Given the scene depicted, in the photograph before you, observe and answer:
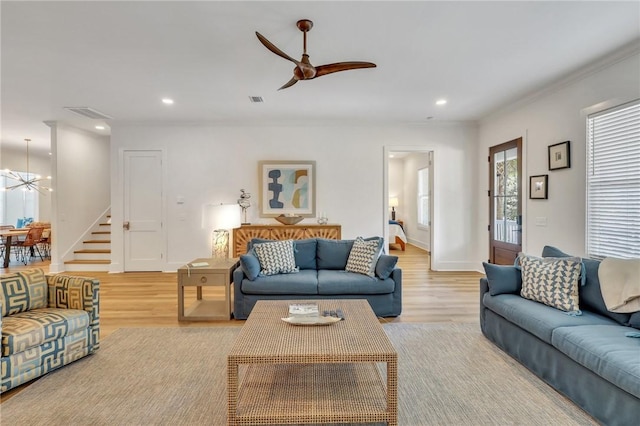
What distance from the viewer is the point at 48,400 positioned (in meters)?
2.09

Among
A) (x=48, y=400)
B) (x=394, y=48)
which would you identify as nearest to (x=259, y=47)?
(x=394, y=48)

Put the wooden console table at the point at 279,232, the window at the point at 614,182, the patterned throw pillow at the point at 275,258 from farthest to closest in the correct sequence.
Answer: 1. the wooden console table at the point at 279,232
2. the patterned throw pillow at the point at 275,258
3. the window at the point at 614,182

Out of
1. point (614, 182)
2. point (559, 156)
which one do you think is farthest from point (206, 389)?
point (559, 156)

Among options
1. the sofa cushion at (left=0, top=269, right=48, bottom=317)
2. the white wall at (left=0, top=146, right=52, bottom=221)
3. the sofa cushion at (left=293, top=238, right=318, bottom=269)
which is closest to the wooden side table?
the sofa cushion at (left=293, top=238, right=318, bottom=269)

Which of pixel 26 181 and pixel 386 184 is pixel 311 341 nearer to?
pixel 386 184

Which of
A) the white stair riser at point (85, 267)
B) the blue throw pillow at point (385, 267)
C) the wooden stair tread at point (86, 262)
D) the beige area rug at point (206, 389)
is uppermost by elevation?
the blue throw pillow at point (385, 267)

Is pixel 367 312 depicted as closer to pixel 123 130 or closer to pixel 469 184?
pixel 469 184

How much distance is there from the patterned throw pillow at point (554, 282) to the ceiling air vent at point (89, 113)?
20.3 feet

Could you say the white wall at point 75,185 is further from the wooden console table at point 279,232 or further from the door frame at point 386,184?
the door frame at point 386,184

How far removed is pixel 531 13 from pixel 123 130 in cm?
622

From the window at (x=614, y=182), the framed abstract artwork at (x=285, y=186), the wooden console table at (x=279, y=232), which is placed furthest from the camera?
the framed abstract artwork at (x=285, y=186)

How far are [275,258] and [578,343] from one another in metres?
2.71

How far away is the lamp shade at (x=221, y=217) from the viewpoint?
4934 mm

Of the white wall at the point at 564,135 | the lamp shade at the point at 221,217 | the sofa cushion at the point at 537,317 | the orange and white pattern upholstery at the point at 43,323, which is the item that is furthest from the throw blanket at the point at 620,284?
the lamp shade at the point at 221,217
